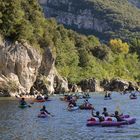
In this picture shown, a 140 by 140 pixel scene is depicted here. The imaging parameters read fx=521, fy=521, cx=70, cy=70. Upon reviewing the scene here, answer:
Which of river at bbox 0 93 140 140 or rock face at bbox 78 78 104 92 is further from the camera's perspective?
rock face at bbox 78 78 104 92

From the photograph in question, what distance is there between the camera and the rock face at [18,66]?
Result: 107m

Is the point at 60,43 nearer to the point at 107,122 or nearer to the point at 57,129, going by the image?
the point at 107,122

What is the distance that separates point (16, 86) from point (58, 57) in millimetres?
46962

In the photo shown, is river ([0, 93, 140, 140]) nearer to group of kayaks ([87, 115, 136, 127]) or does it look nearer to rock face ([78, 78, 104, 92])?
group of kayaks ([87, 115, 136, 127])

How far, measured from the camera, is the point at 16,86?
10925cm

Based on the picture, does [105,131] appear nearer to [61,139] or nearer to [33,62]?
[61,139]

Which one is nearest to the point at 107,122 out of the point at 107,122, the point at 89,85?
the point at 107,122

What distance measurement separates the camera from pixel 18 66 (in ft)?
367

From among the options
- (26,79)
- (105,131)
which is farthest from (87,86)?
(105,131)

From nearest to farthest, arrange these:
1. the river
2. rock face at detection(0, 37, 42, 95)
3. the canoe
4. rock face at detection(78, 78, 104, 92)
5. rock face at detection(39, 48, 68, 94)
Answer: the river → the canoe → rock face at detection(0, 37, 42, 95) → rock face at detection(39, 48, 68, 94) → rock face at detection(78, 78, 104, 92)

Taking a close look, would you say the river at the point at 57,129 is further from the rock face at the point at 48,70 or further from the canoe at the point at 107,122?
the rock face at the point at 48,70

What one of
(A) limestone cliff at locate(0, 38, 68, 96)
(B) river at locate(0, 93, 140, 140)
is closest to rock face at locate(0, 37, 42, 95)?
(A) limestone cliff at locate(0, 38, 68, 96)

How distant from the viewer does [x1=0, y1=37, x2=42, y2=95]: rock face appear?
352 ft

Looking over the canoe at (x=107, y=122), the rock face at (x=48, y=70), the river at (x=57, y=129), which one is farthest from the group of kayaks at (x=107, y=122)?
the rock face at (x=48, y=70)
